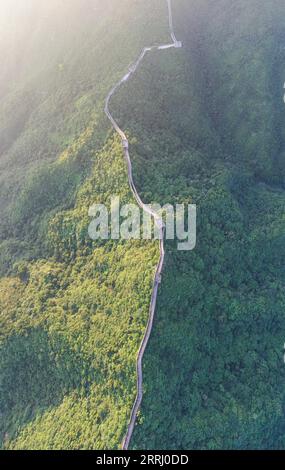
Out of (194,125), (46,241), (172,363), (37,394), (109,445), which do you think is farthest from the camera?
(194,125)

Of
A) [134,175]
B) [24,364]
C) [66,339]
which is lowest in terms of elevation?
[24,364]

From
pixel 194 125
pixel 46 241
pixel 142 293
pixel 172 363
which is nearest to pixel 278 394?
pixel 172 363

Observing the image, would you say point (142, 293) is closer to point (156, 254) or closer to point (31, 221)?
point (156, 254)

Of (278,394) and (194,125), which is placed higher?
(194,125)

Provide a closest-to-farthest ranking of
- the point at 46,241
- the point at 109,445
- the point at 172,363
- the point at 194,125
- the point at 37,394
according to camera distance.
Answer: the point at 109,445 → the point at 172,363 → the point at 37,394 → the point at 46,241 → the point at 194,125

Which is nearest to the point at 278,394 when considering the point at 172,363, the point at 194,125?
the point at 172,363

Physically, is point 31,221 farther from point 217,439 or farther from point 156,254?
point 217,439
